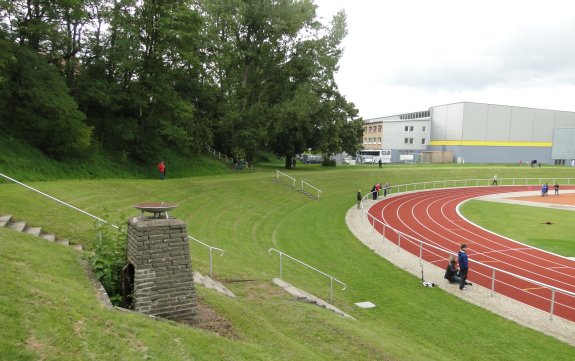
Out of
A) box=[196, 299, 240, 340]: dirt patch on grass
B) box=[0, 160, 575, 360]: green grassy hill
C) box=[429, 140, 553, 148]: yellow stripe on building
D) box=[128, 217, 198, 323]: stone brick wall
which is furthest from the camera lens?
box=[429, 140, 553, 148]: yellow stripe on building

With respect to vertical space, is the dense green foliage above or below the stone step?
above

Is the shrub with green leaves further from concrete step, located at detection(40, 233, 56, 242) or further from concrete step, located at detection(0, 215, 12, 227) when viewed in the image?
concrete step, located at detection(0, 215, 12, 227)

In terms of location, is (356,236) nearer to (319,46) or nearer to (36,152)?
(36,152)

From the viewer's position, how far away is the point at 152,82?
32.2 metres

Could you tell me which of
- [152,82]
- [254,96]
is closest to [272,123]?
[254,96]

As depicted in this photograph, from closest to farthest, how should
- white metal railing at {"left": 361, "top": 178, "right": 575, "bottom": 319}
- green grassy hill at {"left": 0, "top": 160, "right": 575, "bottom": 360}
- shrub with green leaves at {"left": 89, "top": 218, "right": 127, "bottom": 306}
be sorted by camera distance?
1. green grassy hill at {"left": 0, "top": 160, "right": 575, "bottom": 360}
2. shrub with green leaves at {"left": 89, "top": 218, "right": 127, "bottom": 306}
3. white metal railing at {"left": 361, "top": 178, "right": 575, "bottom": 319}

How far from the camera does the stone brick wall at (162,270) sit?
23.7 feet

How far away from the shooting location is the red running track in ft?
48.0

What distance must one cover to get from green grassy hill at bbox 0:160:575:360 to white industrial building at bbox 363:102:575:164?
53.0 meters

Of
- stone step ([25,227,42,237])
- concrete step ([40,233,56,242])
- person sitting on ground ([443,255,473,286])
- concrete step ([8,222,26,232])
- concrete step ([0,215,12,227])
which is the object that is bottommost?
person sitting on ground ([443,255,473,286])

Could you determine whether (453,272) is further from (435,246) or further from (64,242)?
(64,242)

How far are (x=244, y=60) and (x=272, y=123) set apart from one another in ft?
25.5

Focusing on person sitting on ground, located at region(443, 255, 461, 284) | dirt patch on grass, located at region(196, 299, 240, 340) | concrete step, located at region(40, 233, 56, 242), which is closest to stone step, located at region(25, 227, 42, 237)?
concrete step, located at region(40, 233, 56, 242)

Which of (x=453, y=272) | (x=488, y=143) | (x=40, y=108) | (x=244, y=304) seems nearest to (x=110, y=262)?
(x=244, y=304)
